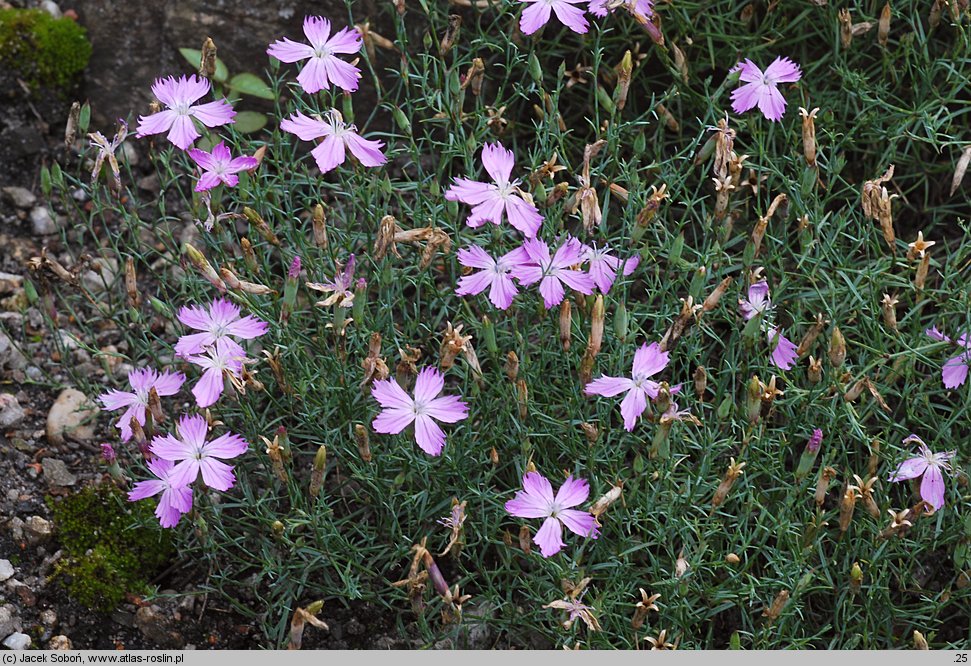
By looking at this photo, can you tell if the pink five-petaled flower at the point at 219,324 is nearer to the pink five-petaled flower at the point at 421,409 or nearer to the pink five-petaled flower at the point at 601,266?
the pink five-petaled flower at the point at 421,409

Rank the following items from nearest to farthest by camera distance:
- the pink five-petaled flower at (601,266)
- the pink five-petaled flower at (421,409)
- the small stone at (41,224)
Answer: the pink five-petaled flower at (421,409) → the pink five-petaled flower at (601,266) → the small stone at (41,224)

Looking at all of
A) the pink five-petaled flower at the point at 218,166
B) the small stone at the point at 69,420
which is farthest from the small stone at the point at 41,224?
the pink five-petaled flower at the point at 218,166

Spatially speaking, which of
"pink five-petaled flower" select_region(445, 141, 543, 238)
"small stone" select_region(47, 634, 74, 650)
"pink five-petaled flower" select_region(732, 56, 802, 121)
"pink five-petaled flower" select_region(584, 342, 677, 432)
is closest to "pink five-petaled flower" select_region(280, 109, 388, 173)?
"pink five-petaled flower" select_region(445, 141, 543, 238)

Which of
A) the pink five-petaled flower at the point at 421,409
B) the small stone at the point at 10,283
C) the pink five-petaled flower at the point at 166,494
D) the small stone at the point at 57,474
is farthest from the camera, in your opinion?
the small stone at the point at 10,283

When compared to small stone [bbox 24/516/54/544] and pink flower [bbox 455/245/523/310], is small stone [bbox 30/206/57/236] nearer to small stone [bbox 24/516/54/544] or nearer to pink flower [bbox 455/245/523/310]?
small stone [bbox 24/516/54/544]

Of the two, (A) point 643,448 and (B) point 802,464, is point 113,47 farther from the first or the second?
(B) point 802,464

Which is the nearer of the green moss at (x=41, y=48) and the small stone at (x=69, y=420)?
the small stone at (x=69, y=420)

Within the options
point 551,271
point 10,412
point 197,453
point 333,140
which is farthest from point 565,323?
point 10,412
